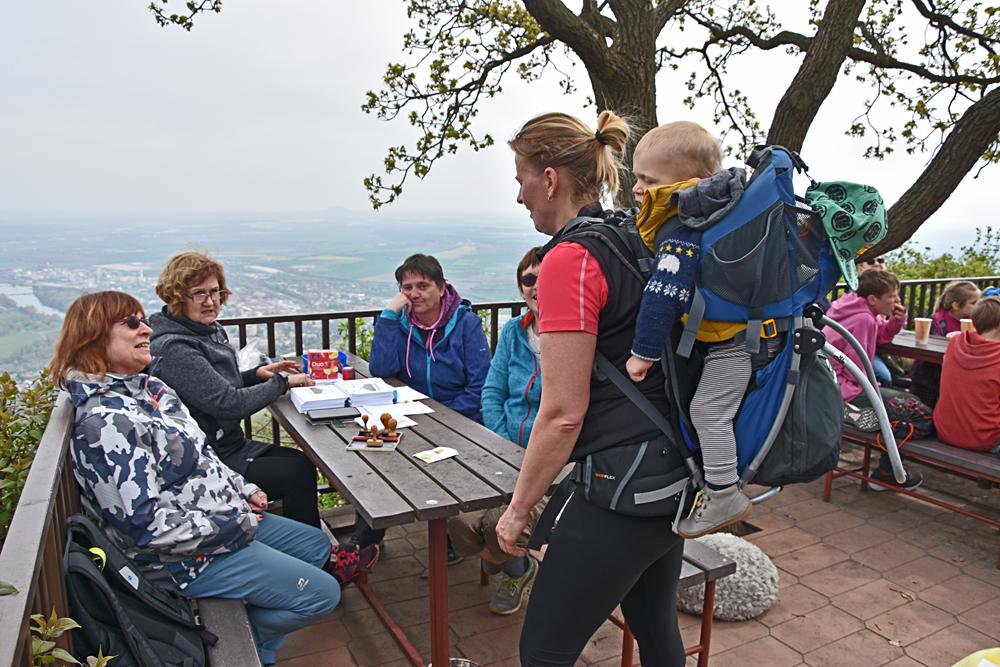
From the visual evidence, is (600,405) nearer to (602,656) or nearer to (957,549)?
(602,656)

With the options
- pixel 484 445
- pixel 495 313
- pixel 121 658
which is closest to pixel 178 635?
pixel 121 658

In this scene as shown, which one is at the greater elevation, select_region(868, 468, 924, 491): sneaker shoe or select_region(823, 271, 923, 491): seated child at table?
select_region(823, 271, 923, 491): seated child at table

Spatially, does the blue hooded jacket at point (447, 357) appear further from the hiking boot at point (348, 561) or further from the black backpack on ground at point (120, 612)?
the black backpack on ground at point (120, 612)

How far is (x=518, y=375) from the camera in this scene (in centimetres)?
315

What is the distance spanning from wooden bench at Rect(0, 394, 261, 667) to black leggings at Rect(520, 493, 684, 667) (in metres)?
0.87

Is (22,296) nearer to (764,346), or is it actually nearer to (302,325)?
(302,325)

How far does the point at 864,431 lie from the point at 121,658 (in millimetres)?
4144

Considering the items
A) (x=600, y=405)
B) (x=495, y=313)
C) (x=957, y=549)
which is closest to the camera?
(x=600, y=405)

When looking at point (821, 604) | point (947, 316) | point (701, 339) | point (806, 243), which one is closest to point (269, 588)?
point (701, 339)

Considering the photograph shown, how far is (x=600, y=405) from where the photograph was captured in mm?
1536

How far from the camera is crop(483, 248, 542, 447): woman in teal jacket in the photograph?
10.1ft

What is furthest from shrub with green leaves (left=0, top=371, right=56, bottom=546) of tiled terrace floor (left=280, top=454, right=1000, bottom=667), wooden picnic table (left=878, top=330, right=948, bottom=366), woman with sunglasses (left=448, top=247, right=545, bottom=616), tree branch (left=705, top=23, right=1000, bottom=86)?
tree branch (left=705, top=23, right=1000, bottom=86)

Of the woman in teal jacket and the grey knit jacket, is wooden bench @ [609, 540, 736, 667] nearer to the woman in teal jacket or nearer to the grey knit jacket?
the woman in teal jacket

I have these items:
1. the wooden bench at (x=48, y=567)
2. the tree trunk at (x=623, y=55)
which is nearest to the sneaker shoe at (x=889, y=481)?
the tree trunk at (x=623, y=55)
